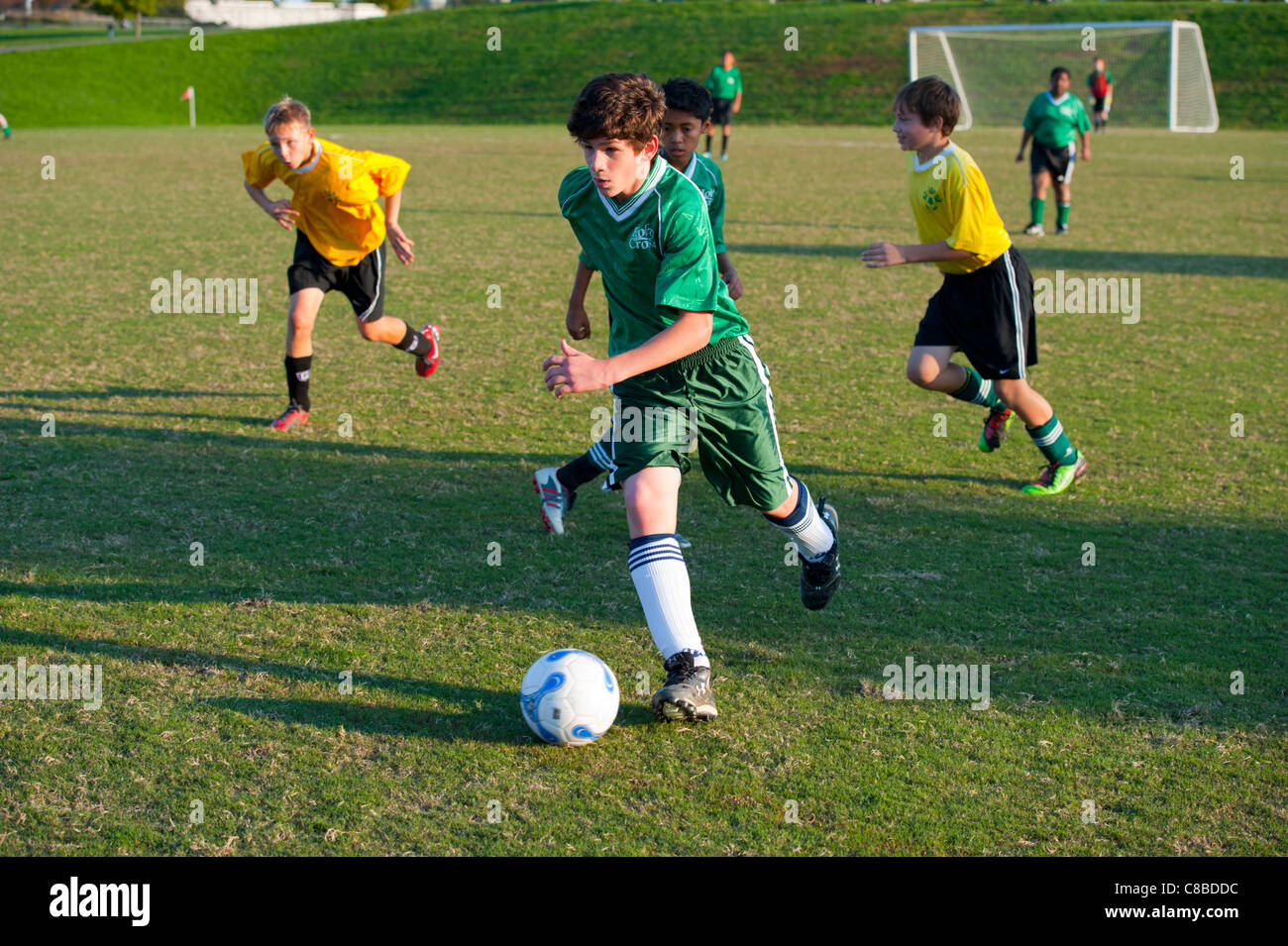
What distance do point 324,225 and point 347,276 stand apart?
308 millimetres

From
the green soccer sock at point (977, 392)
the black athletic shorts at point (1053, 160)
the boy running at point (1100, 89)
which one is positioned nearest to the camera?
the green soccer sock at point (977, 392)

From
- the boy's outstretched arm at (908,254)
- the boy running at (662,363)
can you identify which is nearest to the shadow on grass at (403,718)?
the boy running at (662,363)

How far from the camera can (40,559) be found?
14.5 ft

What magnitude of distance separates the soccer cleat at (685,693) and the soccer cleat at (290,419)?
3579 millimetres

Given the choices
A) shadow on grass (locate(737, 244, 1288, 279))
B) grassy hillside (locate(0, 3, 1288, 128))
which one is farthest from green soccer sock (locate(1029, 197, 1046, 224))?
grassy hillside (locate(0, 3, 1288, 128))

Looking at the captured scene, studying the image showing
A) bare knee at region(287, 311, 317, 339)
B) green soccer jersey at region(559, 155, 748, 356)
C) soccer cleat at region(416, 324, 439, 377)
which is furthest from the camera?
soccer cleat at region(416, 324, 439, 377)

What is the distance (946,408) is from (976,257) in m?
1.75

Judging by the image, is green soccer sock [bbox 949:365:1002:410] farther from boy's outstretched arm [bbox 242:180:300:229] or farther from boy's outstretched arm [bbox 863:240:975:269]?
boy's outstretched arm [bbox 242:180:300:229]

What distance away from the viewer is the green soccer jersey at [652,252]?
3.26m

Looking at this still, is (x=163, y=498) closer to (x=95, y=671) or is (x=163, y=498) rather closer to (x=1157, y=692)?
(x=95, y=671)

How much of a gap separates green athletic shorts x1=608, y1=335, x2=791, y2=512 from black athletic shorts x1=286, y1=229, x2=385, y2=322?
3.32m

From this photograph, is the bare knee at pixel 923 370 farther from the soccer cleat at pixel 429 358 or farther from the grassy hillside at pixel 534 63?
the grassy hillside at pixel 534 63

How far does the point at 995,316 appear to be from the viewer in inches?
211

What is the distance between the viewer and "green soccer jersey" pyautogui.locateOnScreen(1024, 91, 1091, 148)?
13.8 metres
